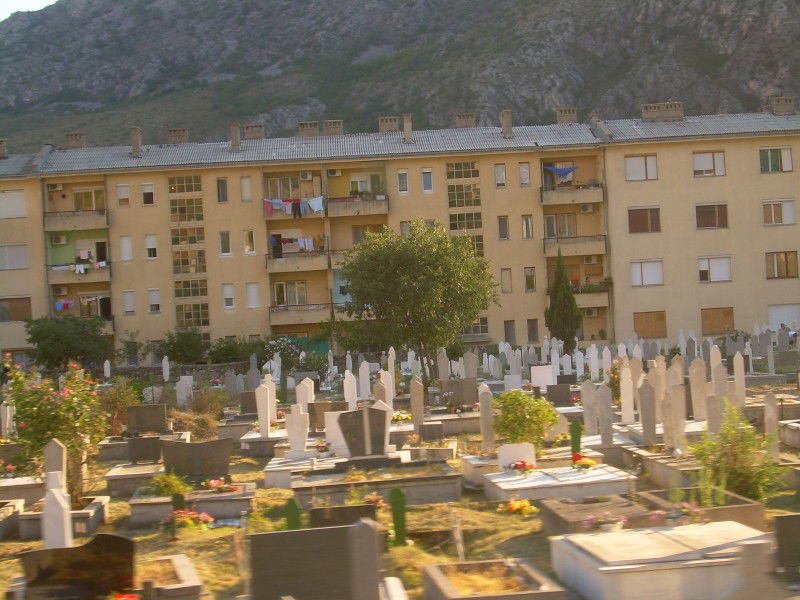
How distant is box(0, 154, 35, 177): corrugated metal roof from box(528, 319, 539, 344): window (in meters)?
27.2

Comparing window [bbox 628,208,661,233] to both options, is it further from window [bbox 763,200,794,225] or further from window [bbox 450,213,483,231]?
window [bbox 450,213,483,231]

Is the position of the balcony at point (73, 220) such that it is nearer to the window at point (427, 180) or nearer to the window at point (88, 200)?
the window at point (88, 200)

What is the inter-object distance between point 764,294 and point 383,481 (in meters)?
41.0

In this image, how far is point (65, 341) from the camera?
4525 cm

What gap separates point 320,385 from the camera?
3566 cm

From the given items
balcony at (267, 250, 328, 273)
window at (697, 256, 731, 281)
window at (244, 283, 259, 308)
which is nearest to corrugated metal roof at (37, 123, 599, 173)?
balcony at (267, 250, 328, 273)

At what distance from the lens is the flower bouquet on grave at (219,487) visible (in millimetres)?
14812

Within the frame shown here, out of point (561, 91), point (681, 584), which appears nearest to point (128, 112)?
point (561, 91)

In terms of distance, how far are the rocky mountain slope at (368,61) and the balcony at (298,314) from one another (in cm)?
4483

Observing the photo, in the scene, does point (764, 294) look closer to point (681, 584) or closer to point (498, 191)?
point (498, 191)

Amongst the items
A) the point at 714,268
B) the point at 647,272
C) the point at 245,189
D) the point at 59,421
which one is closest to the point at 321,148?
the point at 245,189

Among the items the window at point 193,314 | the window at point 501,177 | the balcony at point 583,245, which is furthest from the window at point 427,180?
the window at point 193,314

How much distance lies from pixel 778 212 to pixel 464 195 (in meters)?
16.2

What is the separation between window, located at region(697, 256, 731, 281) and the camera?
51281 millimetres
